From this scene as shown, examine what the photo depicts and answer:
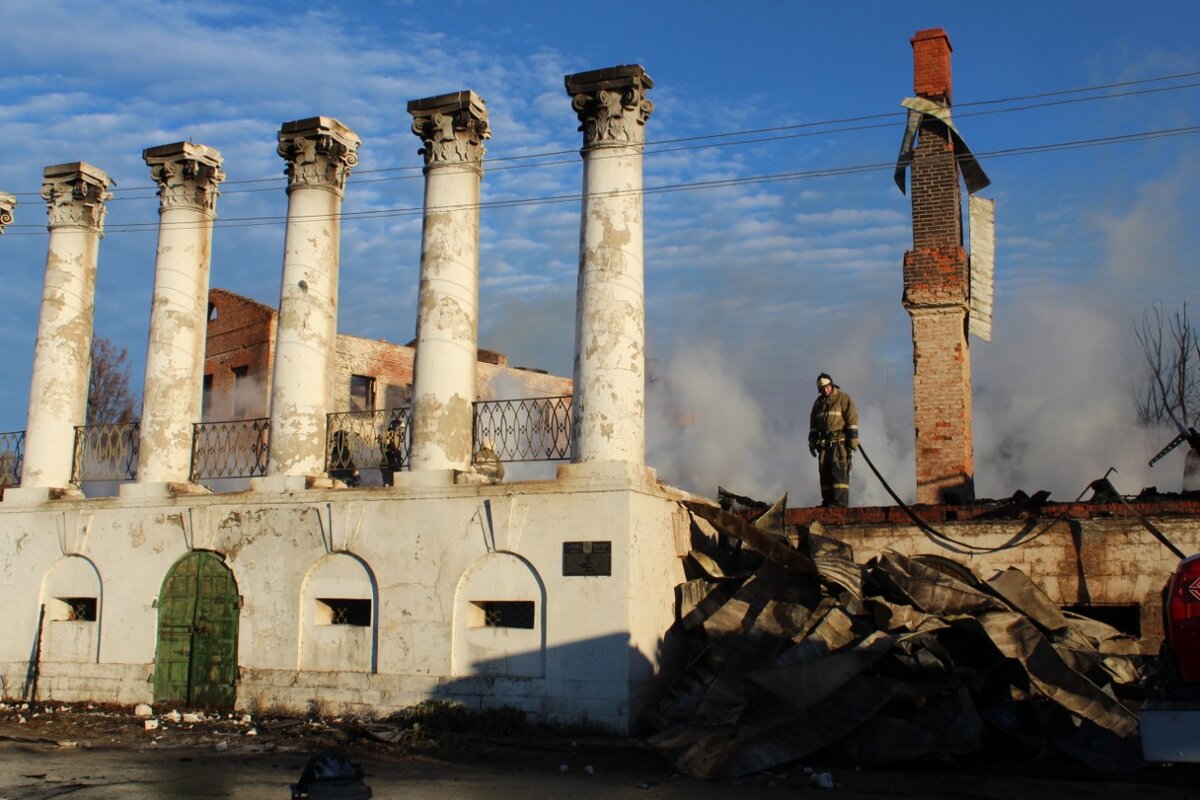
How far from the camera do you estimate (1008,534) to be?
551 inches

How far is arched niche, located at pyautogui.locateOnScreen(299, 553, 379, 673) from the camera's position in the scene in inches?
583

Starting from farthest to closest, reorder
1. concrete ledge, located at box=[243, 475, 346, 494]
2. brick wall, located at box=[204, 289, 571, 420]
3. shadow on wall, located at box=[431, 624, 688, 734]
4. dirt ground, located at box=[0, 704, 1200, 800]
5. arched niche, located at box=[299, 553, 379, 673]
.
Result: brick wall, located at box=[204, 289, 571, 420]
concrete ledge, located at box=[243, 475, 346, 494]
arched niche, located at box=[299, 553, 379, 673]
shadow on wall, located at box=[431, 624, 688, 734]
dirt ground, located at box=[0, 704, 1200, 800]

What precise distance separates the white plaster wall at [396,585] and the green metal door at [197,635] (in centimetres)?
16

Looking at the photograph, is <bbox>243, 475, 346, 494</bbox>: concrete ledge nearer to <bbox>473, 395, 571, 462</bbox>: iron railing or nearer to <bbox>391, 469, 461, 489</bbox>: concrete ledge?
<bbox>391, 469, 461, 489</bbox>: concrete ledge

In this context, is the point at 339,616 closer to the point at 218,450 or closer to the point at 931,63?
the point at 218,450

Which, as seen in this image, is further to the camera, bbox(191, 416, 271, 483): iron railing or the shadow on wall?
bbox(191, 416, 271, 483): iron railing

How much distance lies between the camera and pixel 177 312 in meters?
17.4

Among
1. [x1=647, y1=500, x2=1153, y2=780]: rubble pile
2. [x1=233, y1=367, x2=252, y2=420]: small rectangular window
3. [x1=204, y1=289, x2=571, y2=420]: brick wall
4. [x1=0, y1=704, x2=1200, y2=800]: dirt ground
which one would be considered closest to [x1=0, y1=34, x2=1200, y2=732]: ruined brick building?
[x1=0, y1=704, x2=1200, y2=800]: dirt ground

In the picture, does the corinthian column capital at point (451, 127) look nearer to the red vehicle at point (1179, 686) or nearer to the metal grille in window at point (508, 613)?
the metal grille in window at point (508, 613)

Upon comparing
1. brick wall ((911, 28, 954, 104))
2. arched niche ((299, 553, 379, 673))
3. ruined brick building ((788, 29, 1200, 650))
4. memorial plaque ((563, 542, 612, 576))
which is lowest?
arched niche ((299, 553, 379, 673))

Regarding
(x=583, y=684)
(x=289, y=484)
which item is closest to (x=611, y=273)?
(x=583, y=684)

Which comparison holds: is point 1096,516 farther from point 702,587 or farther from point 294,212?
point 294,212

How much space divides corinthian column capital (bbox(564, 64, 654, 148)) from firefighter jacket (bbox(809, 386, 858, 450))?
4.24m

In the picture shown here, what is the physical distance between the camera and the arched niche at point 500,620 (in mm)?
13828
